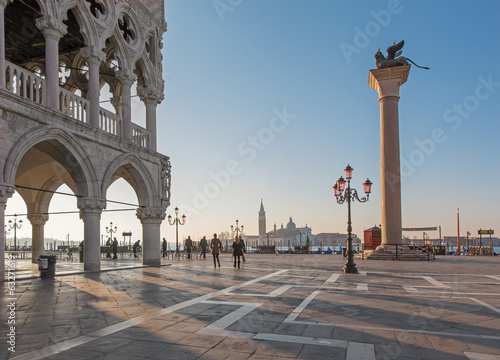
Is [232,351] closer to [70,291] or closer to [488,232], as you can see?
[70,291]

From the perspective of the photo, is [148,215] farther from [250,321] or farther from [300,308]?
[250,321]

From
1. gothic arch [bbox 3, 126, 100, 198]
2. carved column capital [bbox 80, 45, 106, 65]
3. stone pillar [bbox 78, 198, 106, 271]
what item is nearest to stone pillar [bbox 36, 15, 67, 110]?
gothic arch [bbox 3, 126, 100, 198]

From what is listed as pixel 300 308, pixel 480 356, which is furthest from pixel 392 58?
pixel 480 356

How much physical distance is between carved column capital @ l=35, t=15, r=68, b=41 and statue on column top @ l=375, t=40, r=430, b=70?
58.7ft

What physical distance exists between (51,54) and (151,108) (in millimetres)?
6175

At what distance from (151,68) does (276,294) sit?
13.4 meters

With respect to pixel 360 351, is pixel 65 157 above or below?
above

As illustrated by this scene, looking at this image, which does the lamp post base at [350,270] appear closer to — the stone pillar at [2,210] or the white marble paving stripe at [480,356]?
the white marble paving stripe at [480,356]

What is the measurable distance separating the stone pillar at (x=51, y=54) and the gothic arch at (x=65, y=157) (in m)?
0.95

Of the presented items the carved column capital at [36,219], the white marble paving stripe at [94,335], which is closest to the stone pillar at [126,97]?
the carved column capital at [36,219]

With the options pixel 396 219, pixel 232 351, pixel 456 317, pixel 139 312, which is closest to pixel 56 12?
pixel 139 312

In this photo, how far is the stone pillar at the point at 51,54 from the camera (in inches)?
492

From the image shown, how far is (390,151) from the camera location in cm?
2298

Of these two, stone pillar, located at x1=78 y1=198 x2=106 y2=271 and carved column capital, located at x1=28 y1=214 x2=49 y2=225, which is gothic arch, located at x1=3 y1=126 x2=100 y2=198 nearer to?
stone pillar, located at x1=78 y1=198 x2=106 y2=271
